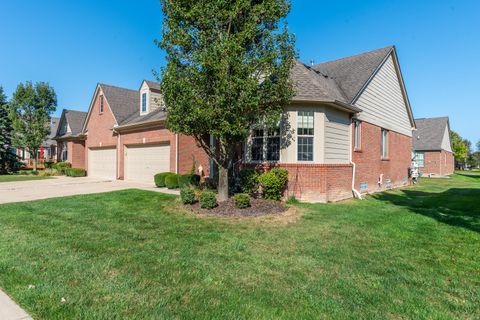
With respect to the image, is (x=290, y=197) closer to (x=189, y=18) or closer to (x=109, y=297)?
(x=189, y=18)

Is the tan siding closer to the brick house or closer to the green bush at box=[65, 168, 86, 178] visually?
the brick house

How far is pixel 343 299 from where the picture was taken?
342 centimetres

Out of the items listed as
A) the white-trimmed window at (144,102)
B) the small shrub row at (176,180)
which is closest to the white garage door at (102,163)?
the white-trimmed window at (144,102)

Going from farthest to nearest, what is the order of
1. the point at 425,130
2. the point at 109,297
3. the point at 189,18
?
the point at 425,130 < the point at 189,18 < the point at 109,297

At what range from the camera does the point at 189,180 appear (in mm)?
12883

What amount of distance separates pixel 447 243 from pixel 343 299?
3.67 meters

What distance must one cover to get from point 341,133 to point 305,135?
1993 millimetres

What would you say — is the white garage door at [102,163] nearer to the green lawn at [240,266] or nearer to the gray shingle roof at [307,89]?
the green lawn at [240,266]

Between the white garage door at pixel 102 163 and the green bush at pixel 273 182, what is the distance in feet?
45.3

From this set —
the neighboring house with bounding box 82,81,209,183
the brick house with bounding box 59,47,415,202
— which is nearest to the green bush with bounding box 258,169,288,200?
the brick house with bounding box 59,47,415,202

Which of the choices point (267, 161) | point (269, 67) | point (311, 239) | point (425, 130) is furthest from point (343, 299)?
point (425, 130)

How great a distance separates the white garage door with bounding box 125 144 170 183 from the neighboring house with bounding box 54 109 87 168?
7.85m

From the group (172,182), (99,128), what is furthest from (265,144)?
(99,128)

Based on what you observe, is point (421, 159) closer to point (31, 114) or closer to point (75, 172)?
point (75, 172)
